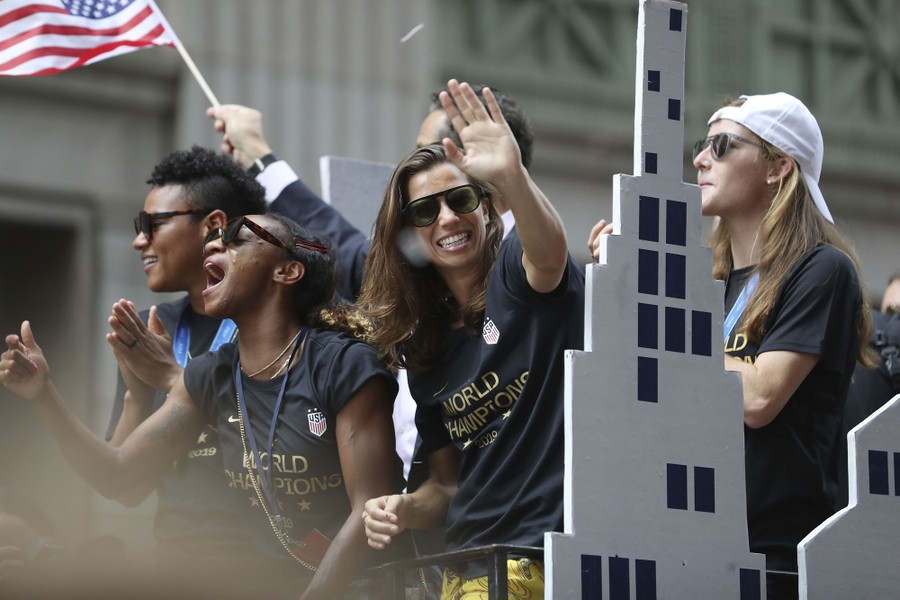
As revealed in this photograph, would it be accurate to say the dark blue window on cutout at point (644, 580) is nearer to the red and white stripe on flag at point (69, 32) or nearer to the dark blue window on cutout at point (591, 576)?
the dark blue window on cutout at point (591, 576)

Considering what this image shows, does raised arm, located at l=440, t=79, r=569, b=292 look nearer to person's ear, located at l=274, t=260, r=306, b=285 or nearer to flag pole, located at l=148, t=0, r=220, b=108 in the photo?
person's ear, located at l=274, t=260, r=306, b=285

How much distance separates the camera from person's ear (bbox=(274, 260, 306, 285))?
15.4 feet

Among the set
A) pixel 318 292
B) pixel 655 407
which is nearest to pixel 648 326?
pixel 655 407

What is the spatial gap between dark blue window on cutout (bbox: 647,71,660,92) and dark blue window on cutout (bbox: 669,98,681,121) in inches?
1.9

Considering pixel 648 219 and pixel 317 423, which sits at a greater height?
pixel 648 219

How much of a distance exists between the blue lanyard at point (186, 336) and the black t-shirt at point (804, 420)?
77.2 inches

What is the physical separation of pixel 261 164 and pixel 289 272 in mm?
1236

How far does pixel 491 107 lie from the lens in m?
3.58

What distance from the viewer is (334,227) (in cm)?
558

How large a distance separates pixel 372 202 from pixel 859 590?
3188mm

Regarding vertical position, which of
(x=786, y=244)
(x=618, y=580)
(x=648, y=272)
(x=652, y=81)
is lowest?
(x=618, y=580)

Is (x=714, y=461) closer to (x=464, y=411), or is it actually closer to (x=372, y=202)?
(x=464, y=411)

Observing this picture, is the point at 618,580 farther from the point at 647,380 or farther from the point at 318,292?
the point at 318,292

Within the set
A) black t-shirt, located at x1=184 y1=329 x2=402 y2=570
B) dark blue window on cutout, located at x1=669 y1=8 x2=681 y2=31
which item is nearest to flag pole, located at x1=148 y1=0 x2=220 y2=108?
black t-shirt, located at x1=184 y1=329 x2=402 y2=570
